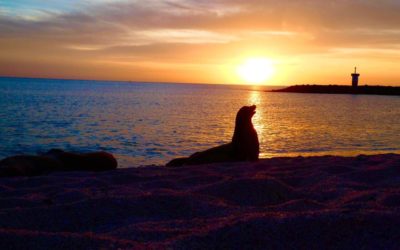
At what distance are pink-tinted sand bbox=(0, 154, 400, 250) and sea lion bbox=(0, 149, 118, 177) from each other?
1.50 m

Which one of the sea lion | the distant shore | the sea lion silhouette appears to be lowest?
the sea lion

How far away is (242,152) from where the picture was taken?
11.9m

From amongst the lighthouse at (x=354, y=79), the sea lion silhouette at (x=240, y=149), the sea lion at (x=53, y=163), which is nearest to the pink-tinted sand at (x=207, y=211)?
the sea lion at (x=53, y=163)

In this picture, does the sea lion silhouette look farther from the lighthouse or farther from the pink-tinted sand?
the lighthouse

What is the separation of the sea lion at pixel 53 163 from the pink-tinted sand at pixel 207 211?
150cm

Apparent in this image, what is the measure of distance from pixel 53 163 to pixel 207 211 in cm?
669

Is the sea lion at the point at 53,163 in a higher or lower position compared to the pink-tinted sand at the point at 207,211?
lower

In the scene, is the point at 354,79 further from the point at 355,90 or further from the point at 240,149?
the point at 240,149

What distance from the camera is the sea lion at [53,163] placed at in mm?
9953

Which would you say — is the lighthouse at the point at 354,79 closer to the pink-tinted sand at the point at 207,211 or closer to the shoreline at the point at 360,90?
the shoreline at the point at 360,90

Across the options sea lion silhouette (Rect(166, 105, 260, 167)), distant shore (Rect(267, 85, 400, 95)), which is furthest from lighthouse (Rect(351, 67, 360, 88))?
sea lion silhouette (Rect(166, 105, 260, 167))

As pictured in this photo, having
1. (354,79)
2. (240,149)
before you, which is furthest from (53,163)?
(354,79)

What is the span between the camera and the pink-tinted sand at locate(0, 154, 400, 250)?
3.93m

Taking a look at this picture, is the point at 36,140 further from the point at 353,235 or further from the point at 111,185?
the point at 353,235
